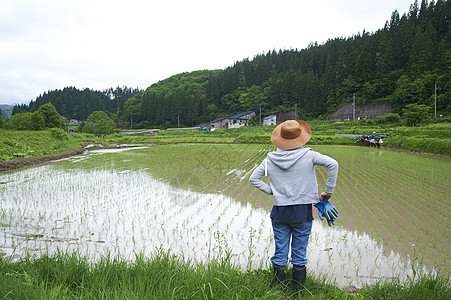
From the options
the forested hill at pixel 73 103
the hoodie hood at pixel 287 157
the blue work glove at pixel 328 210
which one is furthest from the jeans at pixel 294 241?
the forested hill at pixel 73 103

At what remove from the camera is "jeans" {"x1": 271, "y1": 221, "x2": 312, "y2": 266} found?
219 centimetres

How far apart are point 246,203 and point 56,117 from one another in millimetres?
42411

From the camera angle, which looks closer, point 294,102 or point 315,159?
point 315,159

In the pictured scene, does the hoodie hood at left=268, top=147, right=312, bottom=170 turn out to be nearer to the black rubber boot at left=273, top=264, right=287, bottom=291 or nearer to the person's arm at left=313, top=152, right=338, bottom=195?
the person's arm at left=313, top=152, right=338, bottom=195

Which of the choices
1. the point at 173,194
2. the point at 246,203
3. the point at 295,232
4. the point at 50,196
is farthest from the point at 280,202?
the point at 50,196

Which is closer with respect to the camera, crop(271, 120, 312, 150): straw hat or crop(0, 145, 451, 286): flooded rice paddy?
crop(271, 120, 312, 150): straw hat

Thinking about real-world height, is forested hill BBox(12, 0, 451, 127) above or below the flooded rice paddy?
above

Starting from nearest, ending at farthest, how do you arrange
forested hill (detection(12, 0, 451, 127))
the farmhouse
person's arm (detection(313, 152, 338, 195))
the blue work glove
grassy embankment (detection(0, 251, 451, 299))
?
grassy embankment (detection(0, 251, 451, 299)), person's arm (detection(313, 152, 338, 195)), the blue work glove, forested hill (detection(12, 0, 451, 127)), the farmhouse

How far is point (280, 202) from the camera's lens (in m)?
2.22

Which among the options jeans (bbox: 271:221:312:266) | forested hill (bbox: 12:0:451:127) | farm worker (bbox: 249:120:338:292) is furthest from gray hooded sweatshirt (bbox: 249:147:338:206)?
forested hill (bbox: 12:0:451:127)

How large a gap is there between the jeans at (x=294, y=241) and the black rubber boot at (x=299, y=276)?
0.04 meters

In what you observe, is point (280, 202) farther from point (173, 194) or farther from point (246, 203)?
point (173, 194)

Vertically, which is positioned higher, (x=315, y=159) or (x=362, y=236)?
(x=315, y=159)

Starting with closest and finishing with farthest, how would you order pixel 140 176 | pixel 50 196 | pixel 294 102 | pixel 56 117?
pixel 50 196, pixel 140 176, pixel 56 117, pixel 294 102
